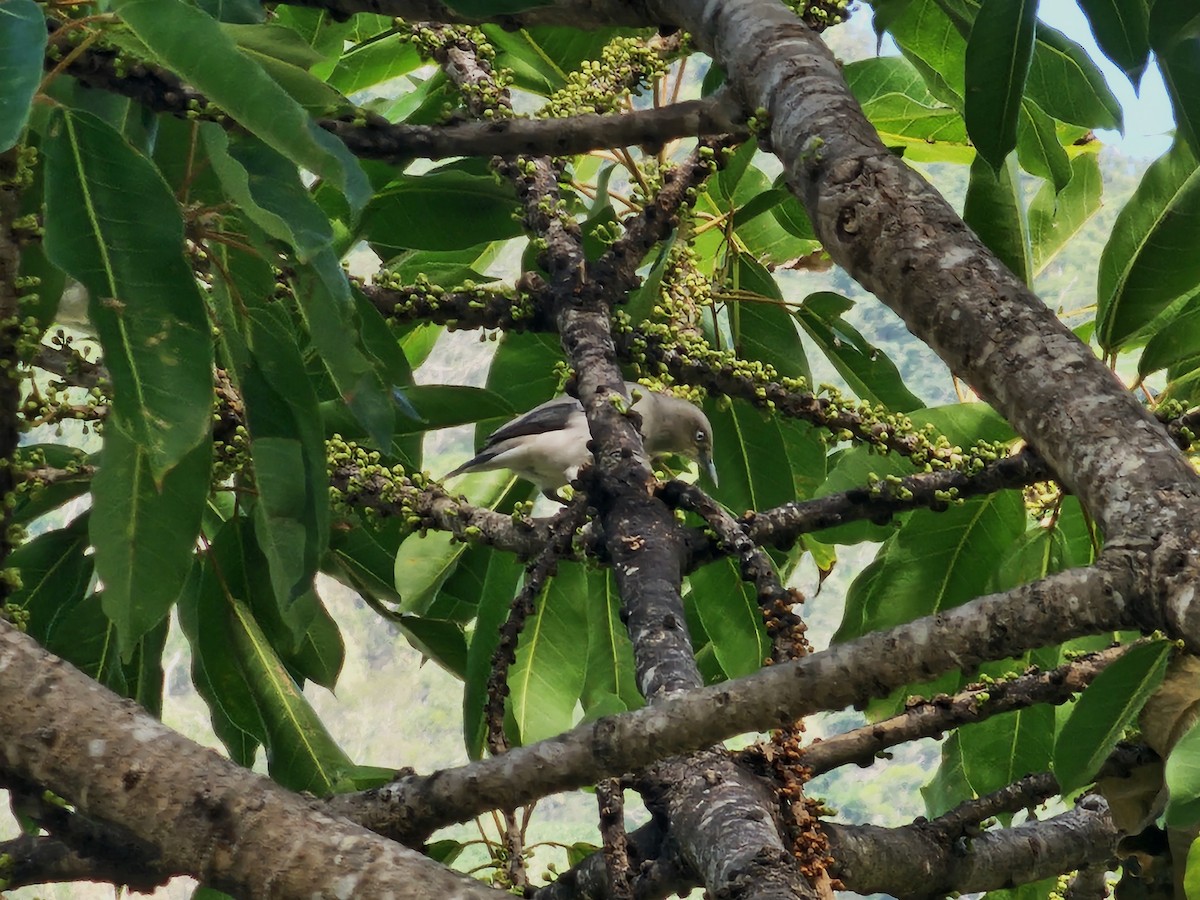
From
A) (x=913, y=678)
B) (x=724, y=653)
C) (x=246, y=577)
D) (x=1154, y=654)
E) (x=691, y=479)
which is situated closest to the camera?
(x=913, y=678)

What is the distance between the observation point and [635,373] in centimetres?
247

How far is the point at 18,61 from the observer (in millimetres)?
1103

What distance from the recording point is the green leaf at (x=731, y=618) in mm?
2400

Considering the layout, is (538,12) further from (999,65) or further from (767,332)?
(767,332)

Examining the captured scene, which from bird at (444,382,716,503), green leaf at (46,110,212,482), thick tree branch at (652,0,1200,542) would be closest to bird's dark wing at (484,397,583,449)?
bird at (444,382,716,503)

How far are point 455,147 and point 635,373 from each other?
39.9 inches

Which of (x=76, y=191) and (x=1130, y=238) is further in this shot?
(x=1130, y=238)

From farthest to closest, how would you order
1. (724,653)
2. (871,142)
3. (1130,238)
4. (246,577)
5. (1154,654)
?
(724,653)
(246,577)
(1130,238)
(871,142)
(1154,654)

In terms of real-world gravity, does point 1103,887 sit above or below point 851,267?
below

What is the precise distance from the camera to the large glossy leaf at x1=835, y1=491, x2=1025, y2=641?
2.18 metres

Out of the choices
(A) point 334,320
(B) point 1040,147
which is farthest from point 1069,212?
(A) point 334,320

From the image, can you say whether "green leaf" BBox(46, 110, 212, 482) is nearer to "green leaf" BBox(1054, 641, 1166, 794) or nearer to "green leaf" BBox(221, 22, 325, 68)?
"green leaf" BBox(221, 22, 325, 68)

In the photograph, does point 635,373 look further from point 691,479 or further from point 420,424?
point 691,479

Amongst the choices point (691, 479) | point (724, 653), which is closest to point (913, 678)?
point (724, 653)
